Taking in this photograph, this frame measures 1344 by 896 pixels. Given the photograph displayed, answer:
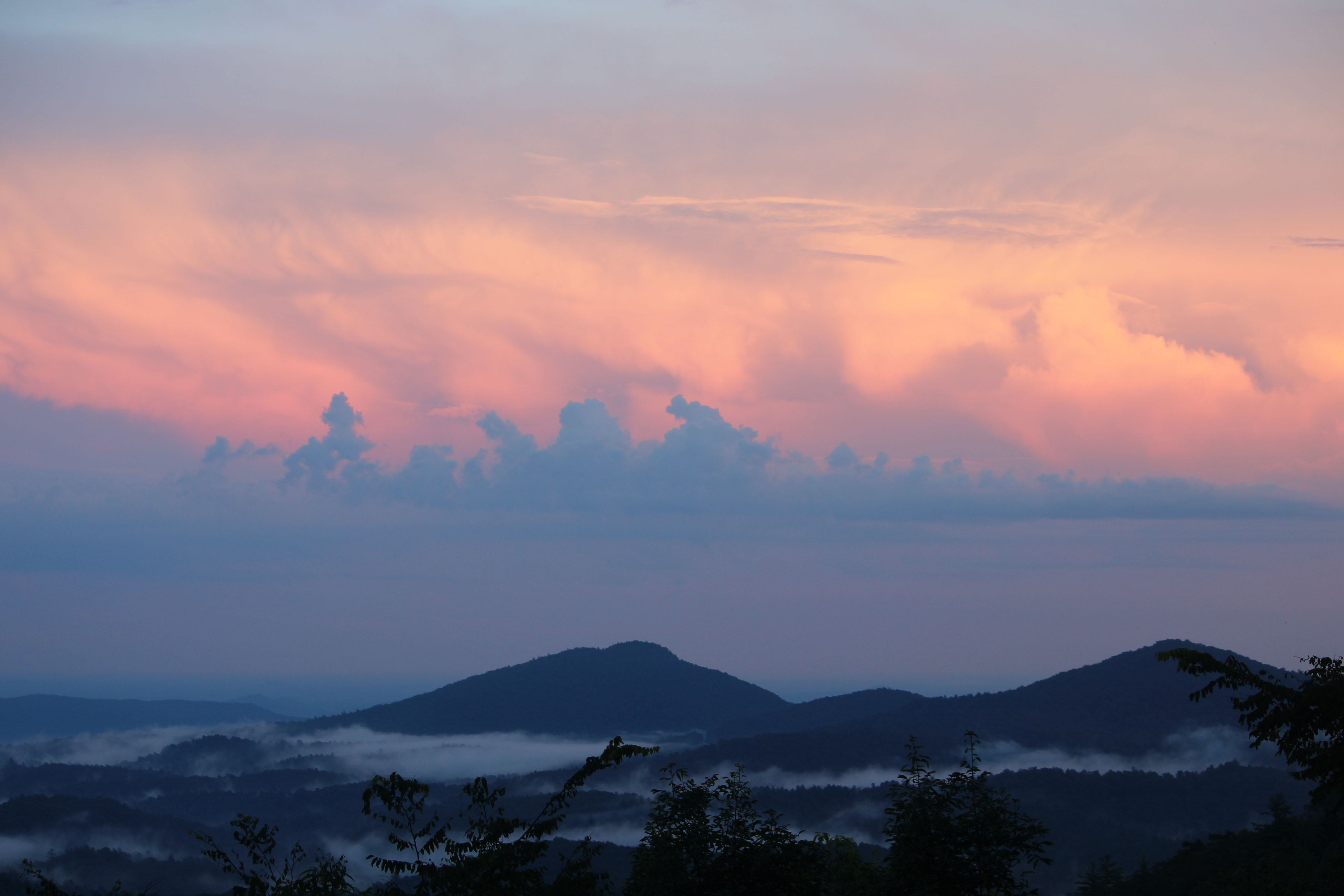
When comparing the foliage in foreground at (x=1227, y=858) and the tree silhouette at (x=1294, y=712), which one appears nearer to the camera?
the tree silhouette at (x=1294, y=712)

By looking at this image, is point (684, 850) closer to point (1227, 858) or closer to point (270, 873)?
point (270, 873)

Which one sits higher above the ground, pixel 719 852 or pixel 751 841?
pixel 751 841

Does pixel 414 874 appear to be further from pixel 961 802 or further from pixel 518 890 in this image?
pixel 961 802

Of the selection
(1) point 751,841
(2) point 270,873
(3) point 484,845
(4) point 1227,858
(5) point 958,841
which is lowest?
(4) point 1227,858

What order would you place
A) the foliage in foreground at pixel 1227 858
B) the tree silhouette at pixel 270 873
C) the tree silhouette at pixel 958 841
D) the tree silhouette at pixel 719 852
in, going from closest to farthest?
the tree silhouette at pixel 270 873 → the tree silhouette at pixel 958 841 → the tree silhouette at pixel 719 852 → the foliage in foreground at pixel 1227 858

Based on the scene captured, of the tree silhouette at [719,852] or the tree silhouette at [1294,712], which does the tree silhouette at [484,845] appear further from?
the tree silhouette at [1294,712]

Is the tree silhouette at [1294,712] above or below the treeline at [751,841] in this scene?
above

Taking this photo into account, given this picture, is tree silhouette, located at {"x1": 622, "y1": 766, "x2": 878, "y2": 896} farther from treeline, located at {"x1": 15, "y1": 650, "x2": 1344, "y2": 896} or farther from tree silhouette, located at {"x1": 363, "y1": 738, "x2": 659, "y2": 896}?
tree silhouette, located at {"x1": 363, "y1": 738, "x2": 659, "y2": 896}

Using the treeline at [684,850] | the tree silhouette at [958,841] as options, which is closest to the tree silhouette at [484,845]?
the treeline at [684,850]

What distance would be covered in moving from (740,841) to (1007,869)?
8.20m

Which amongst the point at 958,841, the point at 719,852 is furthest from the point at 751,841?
the point at 958,841

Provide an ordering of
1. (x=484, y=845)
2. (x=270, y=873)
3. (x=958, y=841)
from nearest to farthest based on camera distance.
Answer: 1. (x=484, y=845)
2. (x=270, y=873)
3. (x=958, y=841)

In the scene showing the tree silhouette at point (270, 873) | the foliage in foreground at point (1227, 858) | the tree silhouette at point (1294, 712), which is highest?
the tree silhouette at point (1294, 712)

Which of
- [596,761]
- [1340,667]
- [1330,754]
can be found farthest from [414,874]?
[1340,667]
